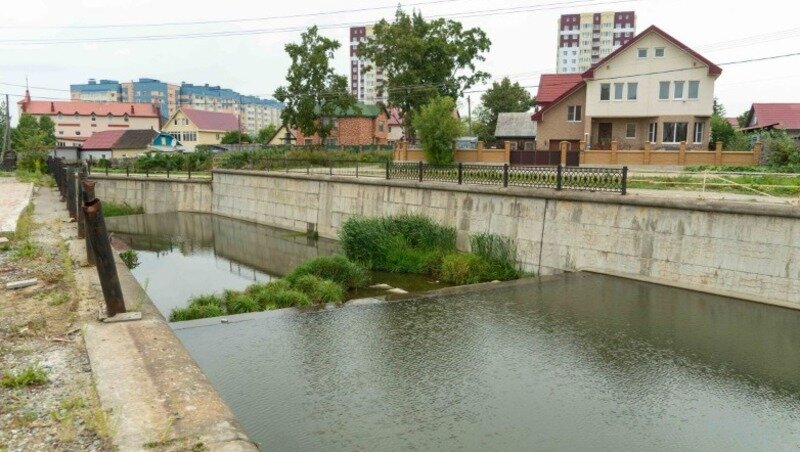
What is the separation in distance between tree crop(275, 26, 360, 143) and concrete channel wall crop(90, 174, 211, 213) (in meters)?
14.5

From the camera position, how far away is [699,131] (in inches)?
1316

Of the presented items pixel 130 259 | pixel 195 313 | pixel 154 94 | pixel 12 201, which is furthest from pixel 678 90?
pixel 154 94

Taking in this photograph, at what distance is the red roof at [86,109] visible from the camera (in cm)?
8988

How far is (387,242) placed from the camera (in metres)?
16.7

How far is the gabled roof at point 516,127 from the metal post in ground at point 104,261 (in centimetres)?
3824

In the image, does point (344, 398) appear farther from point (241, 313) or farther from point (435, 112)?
point (435, 112)

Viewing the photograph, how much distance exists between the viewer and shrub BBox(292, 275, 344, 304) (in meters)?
12.8

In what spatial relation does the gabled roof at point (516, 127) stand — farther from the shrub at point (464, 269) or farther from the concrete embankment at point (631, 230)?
the shrub at point (464, 269)

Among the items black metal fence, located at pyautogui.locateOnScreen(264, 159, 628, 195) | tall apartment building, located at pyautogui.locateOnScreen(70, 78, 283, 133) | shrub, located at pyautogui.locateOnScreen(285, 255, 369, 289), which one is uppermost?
tall apartment building, located at pyautogui.locateOnScreen(70, 78, 283, 133)

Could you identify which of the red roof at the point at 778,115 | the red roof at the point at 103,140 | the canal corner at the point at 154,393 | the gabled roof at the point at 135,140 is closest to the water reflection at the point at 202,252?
the canal corner at the point at 154,393

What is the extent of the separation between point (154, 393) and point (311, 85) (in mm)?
42505

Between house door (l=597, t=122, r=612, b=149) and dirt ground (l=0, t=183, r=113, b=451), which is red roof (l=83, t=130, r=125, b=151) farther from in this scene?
dirt ground (l=0, t=183, r=113, b=451)

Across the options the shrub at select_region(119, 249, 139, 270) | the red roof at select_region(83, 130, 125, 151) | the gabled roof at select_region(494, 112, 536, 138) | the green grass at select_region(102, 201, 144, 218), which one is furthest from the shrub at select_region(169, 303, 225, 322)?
the red roof at select_region(83, 130, 125, 151)

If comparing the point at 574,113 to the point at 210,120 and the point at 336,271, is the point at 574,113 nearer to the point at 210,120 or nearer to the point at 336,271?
the point at 336,271
